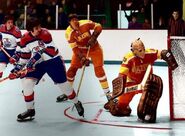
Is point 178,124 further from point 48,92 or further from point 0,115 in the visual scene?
point 48,92

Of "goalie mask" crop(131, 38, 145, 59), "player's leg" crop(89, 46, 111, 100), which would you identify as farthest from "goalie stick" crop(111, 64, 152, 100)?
"player's leg" crop(89, 46, 111, 100)

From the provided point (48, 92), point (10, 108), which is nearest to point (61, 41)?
point (48, 92)

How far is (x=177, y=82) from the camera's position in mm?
5223

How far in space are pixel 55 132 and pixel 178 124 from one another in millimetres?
1207

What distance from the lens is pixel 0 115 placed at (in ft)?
18.2

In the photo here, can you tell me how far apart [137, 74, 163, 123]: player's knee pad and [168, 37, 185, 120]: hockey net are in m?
0.18

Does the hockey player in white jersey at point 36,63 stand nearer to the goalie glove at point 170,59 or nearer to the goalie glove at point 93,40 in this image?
the goalie glove at point 93,40

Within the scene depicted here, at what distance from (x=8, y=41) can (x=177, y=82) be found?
10.8 ft

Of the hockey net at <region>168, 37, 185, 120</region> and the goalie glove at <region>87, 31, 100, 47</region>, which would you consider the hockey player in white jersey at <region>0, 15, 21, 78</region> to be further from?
the hockey net at <region>168, 37, 185, 120</region>

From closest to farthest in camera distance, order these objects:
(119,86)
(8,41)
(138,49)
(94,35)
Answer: (119,86) → (138,49) → (94,35) → (8,41)

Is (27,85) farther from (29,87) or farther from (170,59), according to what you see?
(170,59)

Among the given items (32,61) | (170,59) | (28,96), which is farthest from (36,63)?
(170,59)

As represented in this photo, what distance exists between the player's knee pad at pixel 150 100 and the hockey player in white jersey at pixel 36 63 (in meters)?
0.65

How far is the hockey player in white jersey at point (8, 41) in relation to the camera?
755 centimetres
